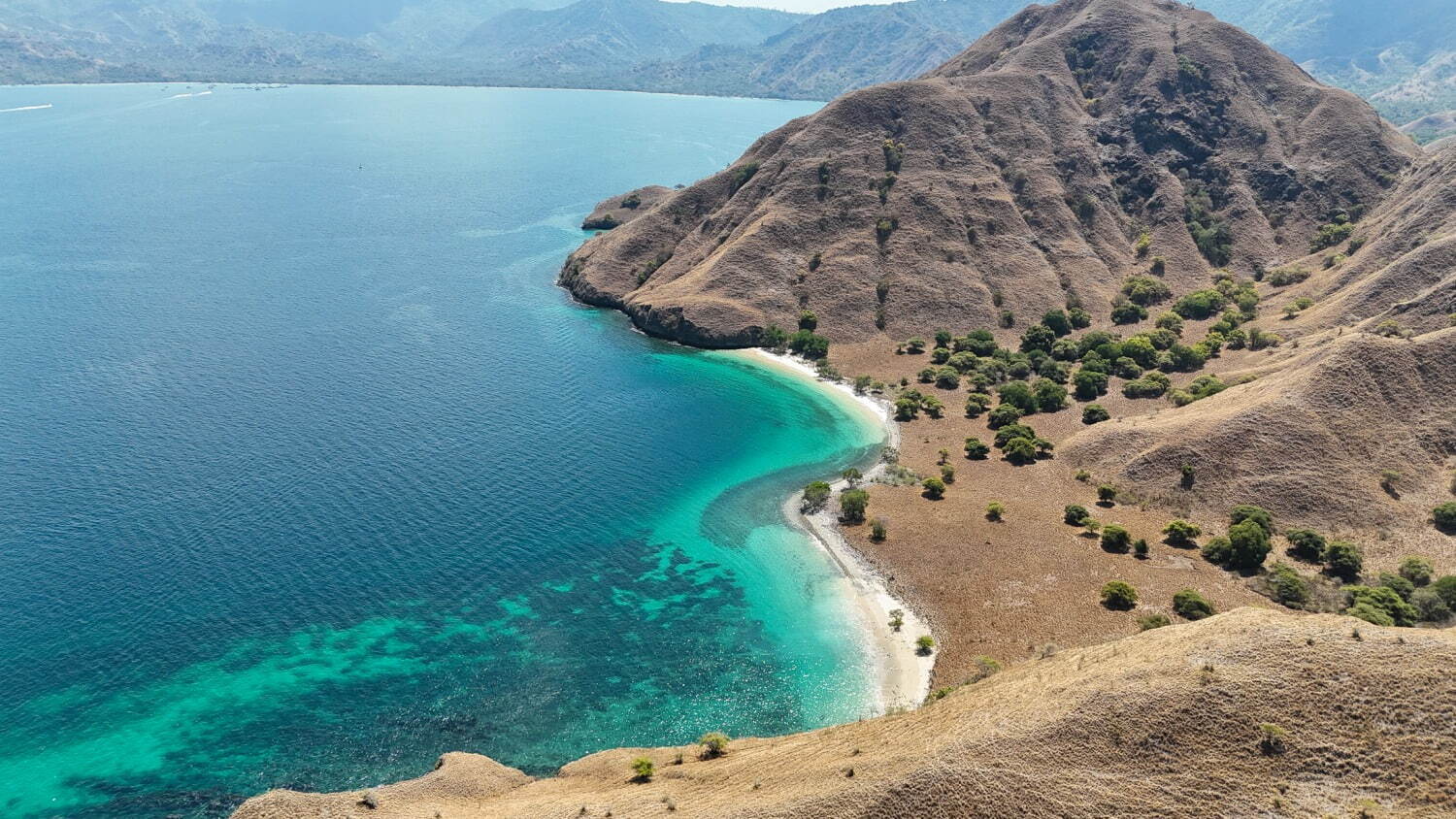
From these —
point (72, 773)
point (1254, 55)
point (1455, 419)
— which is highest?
point (1254, 55)

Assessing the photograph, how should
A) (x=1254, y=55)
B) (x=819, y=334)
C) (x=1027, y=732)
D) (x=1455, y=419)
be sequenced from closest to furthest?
(x=1027, y=732) < (x=1455, y=419) < (x=819, y=334) < (x=1254, y=55)

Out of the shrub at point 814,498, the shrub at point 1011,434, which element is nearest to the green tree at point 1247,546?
the shrub at point 1011,434

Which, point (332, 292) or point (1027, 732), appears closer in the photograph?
point (1027, 732)

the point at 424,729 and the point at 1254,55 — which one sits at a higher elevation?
the point at 1254,55

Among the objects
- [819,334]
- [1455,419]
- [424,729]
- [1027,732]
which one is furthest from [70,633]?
[1455,419]

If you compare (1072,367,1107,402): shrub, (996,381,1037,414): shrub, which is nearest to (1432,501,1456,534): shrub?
(1072,367,1107,402): shrub

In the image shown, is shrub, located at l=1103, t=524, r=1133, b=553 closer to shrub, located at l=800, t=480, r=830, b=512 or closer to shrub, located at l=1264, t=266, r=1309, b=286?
shrub, located at l=800, t=480, r=830, b=512

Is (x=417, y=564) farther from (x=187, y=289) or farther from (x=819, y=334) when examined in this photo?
(x=187, y=289)

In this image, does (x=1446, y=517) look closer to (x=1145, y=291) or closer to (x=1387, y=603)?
(x=1387, y=603)
